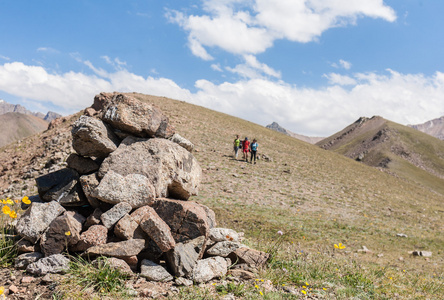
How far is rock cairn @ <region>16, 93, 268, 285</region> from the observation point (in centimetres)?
721

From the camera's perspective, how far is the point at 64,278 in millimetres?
6379

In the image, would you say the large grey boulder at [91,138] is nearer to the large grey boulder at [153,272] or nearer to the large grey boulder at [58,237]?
the large grey boulder at [58,237]

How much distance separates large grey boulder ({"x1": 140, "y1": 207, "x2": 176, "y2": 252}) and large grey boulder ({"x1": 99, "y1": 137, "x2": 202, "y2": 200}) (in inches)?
59.6

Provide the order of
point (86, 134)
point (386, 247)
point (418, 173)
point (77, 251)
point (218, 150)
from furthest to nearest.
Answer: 1. point (418, 173)
2. point (218, 150)
3. point (386, 247)
4. point (86, 134)
5. point (77, 251)

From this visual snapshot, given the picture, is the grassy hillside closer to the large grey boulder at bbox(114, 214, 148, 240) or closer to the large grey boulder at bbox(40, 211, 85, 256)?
the large grey boulder at bbox(114, 214, 148, 240)

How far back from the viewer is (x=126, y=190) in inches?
318

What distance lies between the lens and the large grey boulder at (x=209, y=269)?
718cm

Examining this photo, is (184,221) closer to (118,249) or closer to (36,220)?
(118,249)

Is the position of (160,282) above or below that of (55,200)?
below

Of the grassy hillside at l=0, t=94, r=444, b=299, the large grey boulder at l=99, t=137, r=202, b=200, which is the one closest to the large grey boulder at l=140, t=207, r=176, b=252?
the grassy hillside at l=0, t=94, r=444, b=299

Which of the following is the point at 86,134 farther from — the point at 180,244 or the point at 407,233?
the point at 407,233

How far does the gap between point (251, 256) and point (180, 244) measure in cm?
217

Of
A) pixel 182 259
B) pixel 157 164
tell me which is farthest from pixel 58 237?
pixel 157 164

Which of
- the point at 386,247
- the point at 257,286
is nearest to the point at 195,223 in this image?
the point at 257,286
